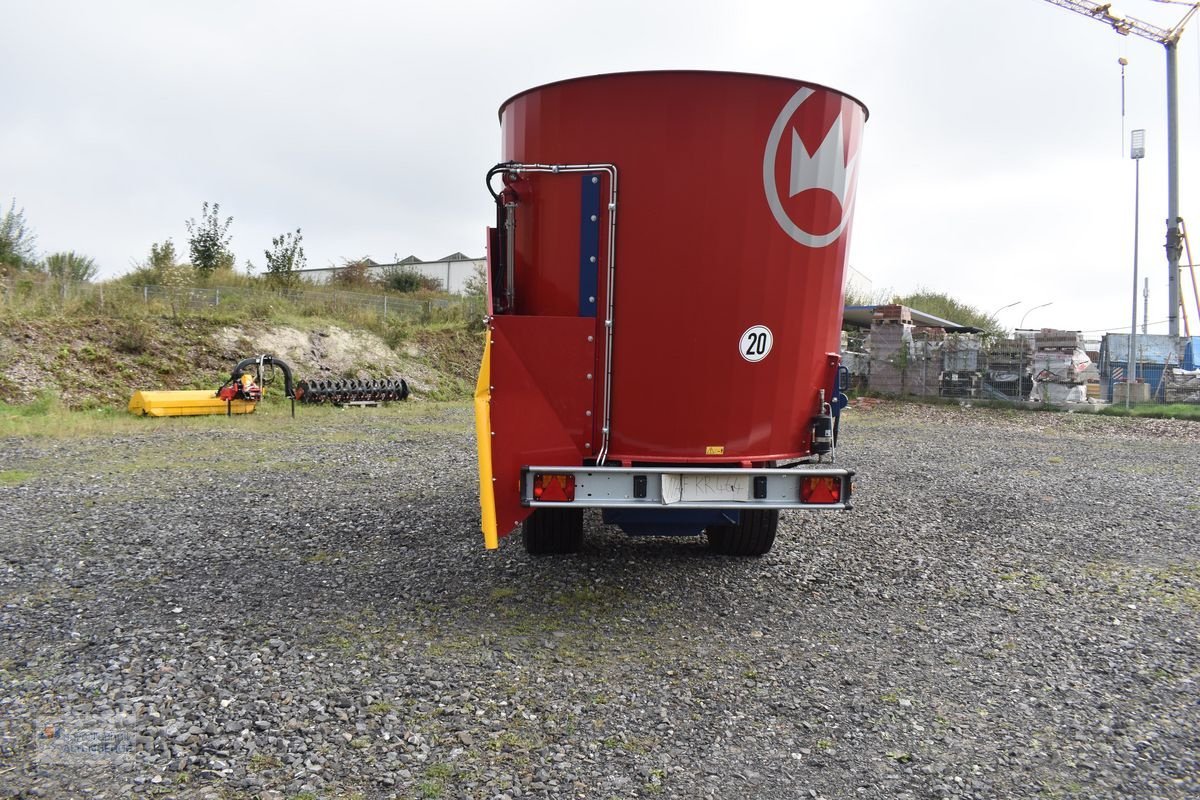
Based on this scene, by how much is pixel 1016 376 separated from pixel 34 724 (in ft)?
78.3

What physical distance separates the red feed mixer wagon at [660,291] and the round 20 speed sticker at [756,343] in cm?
1

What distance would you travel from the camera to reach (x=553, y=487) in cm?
460

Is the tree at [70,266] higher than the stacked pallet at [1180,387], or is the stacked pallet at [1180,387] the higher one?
the tree at [70,266]

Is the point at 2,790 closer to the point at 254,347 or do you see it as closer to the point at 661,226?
the point at 661,226

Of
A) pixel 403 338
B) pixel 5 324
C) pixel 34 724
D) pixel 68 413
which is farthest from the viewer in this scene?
pixel 403 338

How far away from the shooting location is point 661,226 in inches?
183

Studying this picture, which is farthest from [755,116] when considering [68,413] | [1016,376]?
[1016,376]

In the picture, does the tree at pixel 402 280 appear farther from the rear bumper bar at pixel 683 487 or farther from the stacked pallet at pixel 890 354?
the rear bumper bar at pixel 683 487

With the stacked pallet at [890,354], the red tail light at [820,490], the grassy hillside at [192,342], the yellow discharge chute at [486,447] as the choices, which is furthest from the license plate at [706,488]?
the stacked pallet at [890,354]

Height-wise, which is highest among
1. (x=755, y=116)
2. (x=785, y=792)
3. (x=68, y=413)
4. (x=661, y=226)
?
(x=755, y=116)

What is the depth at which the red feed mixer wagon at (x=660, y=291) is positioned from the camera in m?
4.60

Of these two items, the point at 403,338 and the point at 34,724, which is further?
the point at 403,338

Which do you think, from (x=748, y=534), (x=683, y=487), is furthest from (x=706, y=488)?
(x=748, y=534)

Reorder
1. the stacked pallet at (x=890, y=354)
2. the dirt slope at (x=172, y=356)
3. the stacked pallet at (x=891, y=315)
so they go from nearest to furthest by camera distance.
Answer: the dirt slope at (x=172, y=356) → the stacked pallet at (x=890, y=354) → the stacked pallet at (x=891, y=315)
